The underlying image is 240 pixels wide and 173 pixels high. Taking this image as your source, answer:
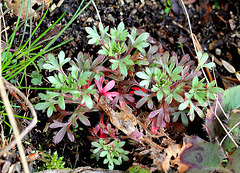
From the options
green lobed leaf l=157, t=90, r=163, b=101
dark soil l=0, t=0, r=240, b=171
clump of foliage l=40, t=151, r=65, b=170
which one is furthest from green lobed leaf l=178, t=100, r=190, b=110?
clump of foliage l=40, t=151, r=65, b=170

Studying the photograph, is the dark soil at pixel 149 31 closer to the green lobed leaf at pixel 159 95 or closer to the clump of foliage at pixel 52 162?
the clump of foliage at pixel 52 162

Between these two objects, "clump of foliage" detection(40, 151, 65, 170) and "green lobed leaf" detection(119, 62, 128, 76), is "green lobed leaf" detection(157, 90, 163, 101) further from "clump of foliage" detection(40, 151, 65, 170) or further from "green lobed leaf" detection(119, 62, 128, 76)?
"clump of foliage" detection(40, 151, 65, 170)

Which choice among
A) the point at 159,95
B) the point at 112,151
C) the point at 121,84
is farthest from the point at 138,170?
the point at 121,84

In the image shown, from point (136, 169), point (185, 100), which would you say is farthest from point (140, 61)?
point (136, 169)

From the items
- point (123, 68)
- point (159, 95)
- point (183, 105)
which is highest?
point (123, 68)

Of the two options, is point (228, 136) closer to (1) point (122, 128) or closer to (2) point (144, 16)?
(1) point (122, 128)

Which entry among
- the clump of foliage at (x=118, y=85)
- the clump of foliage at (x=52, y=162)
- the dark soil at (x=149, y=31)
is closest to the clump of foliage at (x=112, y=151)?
the clump of foliage at (x=118, y=85)

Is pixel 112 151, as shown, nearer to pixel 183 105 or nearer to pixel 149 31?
pixel 183 105

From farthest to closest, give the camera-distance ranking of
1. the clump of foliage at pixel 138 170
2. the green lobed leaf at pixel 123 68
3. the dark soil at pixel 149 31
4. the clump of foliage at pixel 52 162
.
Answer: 1. the dark soil at pixel 149 31
2. the clump of foliage at pixel 52 162
3. the green lobed leaf at pixel 123 68
4. the clump of foliage at pixel 138 170
